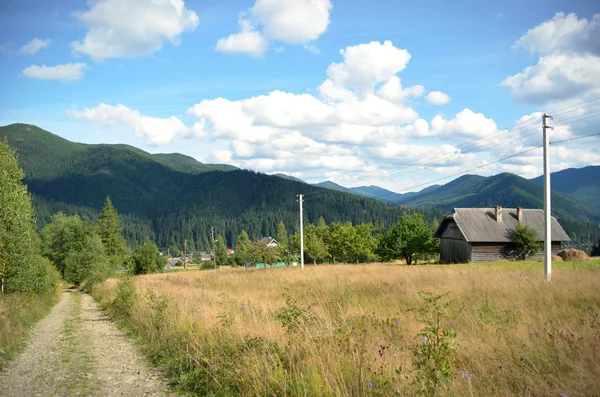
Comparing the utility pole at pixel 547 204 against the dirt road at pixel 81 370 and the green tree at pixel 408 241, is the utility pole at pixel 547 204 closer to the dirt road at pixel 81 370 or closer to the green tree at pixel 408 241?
the dirt road at pixel 81 370

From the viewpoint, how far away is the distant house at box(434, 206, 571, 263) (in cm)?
4841

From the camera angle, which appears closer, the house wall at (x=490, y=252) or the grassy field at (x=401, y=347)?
the grassy field at (x=401, y=347)

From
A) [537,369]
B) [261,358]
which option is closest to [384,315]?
[261,358]

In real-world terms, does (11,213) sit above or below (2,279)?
above

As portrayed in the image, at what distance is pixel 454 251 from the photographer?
52031mm

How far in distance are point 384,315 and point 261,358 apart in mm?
5133

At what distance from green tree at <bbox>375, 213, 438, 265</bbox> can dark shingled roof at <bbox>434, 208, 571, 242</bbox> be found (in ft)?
28.2

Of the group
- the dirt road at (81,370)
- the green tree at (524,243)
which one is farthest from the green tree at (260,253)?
the dirt road at (81,370)

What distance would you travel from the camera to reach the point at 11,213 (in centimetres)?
2050

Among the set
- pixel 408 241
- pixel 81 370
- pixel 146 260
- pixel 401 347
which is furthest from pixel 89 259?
pixel 401 347

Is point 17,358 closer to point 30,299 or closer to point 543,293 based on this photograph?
point 543,293

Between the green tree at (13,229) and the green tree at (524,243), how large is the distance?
154 ft

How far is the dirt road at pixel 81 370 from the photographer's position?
6.91 metres

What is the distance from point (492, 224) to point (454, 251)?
5.48m
